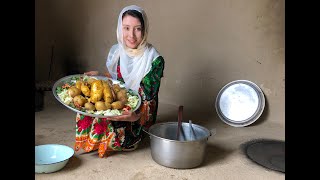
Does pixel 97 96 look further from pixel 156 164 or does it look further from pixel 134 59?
pixel 156 164

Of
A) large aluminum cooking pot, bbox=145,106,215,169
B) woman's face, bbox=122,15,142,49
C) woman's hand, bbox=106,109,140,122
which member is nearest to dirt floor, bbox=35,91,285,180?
large aluminum cooking pot, bbox=145,106,215,169

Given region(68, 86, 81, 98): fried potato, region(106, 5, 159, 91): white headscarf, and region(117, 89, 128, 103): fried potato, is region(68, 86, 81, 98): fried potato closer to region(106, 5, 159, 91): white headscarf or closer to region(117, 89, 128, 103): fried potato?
region(117, 89, 128, 103): fried potato

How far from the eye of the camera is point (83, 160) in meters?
2.23

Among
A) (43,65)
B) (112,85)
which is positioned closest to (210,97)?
(112,85)

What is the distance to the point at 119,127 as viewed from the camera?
7.37ft

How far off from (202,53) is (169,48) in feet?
1.30

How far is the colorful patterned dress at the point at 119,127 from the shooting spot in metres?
2.21

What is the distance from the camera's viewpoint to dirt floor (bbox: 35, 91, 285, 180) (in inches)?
80.8

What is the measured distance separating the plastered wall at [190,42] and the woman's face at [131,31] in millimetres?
1212

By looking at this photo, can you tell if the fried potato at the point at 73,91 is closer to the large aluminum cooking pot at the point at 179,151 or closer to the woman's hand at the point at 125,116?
the woman's hand at the point at 125,116

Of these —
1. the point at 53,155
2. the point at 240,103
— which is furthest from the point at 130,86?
the point at 240,103

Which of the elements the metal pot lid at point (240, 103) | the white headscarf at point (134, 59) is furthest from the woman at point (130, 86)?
the metal pot lid at point (240, 103)

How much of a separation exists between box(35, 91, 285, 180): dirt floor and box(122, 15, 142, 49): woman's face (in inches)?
29.6

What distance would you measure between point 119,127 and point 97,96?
11.1 inches
